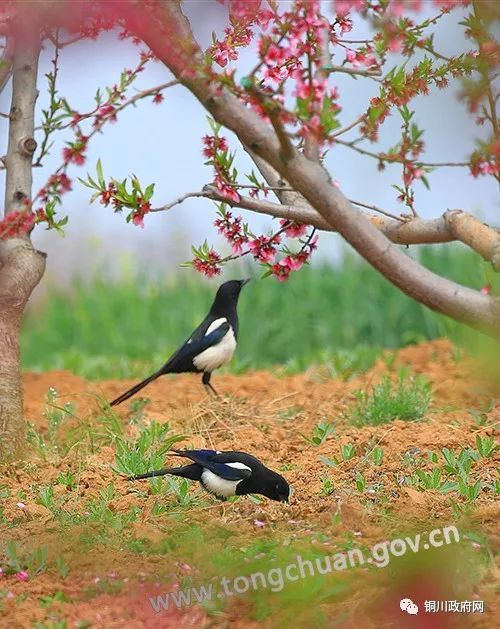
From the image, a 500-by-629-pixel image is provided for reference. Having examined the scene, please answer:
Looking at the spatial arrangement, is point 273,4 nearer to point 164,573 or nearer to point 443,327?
point 164,573

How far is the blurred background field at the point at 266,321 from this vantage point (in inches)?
390

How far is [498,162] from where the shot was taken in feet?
13.0

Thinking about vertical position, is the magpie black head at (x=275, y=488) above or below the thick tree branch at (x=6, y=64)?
below

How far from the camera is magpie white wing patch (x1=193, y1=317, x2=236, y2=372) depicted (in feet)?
22.7

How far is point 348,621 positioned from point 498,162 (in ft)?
5.59

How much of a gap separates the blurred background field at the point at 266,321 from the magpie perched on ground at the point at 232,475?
A: 409 centimetres

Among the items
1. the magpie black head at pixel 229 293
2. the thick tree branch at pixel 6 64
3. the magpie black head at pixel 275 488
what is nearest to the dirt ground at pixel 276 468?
the magpie black head at pixel 275 488

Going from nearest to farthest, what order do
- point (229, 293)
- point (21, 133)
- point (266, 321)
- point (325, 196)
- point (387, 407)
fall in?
point (325, 196) < point (21, 133) < point (387, 407) < point (229, 293) < point (266, 321)

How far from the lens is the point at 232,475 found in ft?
15.3

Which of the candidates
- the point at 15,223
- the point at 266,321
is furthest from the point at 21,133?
the point at 266,321

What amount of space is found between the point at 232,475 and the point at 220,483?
96 millimetres

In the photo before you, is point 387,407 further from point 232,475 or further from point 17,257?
point 17,257

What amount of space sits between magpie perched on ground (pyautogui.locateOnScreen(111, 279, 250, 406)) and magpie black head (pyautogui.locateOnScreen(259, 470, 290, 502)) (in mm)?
2199

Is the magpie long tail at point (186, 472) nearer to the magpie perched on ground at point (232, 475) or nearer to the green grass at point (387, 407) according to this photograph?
the magpie perched on ground at point (232, 475)
